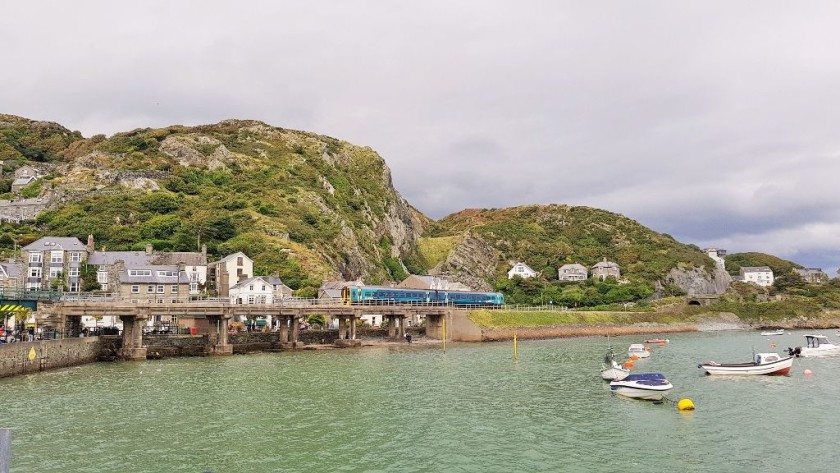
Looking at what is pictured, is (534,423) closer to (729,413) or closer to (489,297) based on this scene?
(729,413)

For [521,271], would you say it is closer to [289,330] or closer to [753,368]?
[289,330]

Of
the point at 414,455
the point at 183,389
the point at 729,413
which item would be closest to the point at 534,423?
the point at 414,455

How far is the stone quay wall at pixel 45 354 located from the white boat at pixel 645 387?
48566 mm

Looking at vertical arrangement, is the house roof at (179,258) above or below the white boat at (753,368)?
above

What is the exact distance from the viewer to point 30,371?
167ft

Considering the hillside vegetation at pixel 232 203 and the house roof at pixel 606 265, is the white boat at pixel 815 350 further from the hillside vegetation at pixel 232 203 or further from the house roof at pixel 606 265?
the house roof at pixel 606 265

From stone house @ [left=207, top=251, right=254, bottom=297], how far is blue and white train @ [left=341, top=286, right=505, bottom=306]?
21.2 metres

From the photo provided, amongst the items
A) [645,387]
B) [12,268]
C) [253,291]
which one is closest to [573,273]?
[253,291]

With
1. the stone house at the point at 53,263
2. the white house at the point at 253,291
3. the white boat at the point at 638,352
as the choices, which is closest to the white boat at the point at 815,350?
the white boat at the point at 638,352

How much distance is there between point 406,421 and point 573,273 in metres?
152

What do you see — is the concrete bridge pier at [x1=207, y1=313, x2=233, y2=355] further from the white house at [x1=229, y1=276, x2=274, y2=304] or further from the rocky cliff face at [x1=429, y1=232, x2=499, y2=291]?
the rocky cliff face at [x1=429, y1=232, x2=499, y2=291]

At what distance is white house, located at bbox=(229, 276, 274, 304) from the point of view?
9581 centimetres

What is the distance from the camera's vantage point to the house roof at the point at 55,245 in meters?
97.9

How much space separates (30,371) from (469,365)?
4080 centimetres
